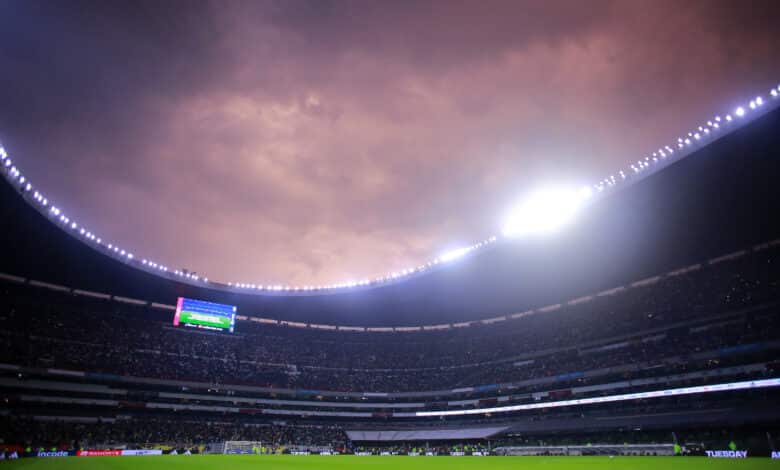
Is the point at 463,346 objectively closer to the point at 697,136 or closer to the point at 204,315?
the point at 204,315

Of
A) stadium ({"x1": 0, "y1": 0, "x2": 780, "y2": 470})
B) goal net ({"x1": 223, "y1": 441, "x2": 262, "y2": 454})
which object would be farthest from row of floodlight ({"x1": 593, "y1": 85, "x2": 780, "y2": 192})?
goal net ({"x1": 223, "y1": 441, "x2": 262, "y2": 454})

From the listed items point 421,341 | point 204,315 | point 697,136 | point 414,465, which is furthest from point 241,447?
point 697,136

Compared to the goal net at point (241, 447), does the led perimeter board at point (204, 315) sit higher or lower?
higher

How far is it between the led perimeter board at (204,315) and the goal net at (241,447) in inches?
617

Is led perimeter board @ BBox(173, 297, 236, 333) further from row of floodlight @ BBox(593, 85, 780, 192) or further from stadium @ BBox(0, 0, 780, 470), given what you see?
row of floodlight @ BBox(593, 85, 780, 192)

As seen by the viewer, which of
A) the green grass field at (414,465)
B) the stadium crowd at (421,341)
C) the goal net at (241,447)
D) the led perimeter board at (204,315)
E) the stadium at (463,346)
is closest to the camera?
the green grass field at (414,465)

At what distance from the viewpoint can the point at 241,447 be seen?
48.6 m

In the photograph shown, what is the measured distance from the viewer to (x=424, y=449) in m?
54.6

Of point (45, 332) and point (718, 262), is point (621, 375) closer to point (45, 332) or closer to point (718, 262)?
point (718, 262)

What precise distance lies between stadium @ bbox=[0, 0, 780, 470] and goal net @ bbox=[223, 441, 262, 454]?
0.25 metres

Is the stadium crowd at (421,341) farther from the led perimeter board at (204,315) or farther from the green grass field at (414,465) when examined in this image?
the green grass field at (414,465)

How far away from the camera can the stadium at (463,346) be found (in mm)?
34344

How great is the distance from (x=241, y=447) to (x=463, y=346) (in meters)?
37.2

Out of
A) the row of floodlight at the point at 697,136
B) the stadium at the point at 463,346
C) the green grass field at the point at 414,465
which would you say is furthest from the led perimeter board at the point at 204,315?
the row of floodlight at the point at 697,136
